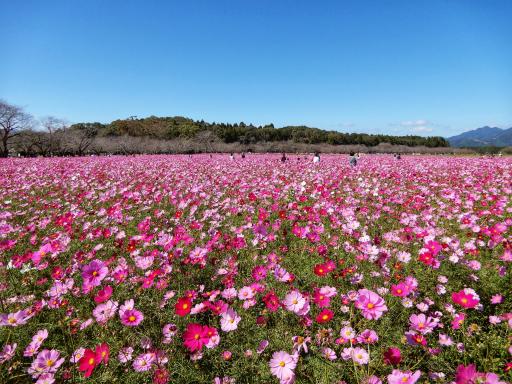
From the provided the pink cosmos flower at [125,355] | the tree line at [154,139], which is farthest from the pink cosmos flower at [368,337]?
the tree line at [154,139]

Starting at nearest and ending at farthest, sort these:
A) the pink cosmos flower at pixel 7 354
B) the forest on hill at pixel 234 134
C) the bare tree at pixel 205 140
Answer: the pink cosmos flower at pixel 7 354 < the bare tree at pixel 205 140 < the forest on hill at pixel 234 134

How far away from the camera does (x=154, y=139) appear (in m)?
64.5

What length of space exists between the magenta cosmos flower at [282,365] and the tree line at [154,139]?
53412 mm

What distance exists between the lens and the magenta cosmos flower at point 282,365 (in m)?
1.55

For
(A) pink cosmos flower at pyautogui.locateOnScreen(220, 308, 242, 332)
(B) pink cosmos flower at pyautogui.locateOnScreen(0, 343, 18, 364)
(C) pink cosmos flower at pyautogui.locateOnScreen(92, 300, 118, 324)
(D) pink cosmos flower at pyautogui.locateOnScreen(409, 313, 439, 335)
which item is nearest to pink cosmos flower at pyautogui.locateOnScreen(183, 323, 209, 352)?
(A) pink cosmos flower at pyautogui.locateOnScreen(220, 308, 242, 332)

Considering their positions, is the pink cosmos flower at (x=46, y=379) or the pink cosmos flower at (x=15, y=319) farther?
the pink cosmos flower at (x=15, y=319)

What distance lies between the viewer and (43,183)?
9.59 metres

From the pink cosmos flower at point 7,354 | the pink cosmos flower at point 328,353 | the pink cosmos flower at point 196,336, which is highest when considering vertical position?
the pink cosmos flower at point 196,336

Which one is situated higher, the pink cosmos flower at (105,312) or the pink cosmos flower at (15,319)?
the pink cosmos flower at (15,319)

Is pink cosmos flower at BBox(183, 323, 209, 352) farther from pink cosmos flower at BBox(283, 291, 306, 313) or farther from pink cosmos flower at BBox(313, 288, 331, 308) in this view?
pink cosmos flower at BBox(313, 288, 331, 308)

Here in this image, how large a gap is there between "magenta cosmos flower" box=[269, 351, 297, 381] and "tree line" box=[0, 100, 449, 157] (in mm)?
53412

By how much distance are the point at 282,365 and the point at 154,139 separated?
222 ft

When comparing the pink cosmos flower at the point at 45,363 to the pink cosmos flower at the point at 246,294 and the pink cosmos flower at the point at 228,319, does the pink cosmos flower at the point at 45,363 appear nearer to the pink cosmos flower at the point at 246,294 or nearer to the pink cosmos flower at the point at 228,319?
the pink cosmos flower at the point at 228,319

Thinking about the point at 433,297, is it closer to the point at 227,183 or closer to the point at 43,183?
the point at 227,183
